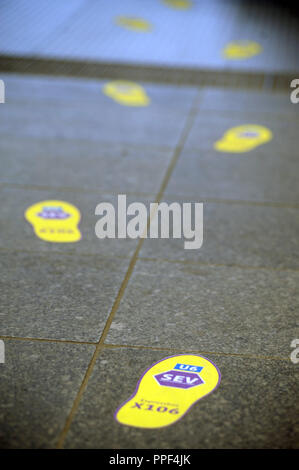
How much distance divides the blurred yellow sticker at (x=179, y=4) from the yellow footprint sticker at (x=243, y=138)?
5310 millimetres

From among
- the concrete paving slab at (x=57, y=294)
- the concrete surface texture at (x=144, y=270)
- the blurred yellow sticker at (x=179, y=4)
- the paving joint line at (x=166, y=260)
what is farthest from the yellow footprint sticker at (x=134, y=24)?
the concrete paving slab at (x=57, y=294)

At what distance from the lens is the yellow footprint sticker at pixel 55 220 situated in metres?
3.79

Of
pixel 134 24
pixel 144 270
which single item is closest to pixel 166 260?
pixel 144 270

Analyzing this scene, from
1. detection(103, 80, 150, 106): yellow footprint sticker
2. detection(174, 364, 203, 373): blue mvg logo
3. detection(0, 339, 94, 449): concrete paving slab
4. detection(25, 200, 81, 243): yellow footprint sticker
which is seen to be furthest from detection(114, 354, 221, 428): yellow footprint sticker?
detection(103, 80, 150, 106): yellow footprint sticker

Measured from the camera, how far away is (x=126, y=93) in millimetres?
6828

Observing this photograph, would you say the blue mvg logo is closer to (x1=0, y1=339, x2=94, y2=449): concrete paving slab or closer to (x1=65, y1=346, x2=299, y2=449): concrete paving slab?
(x1=65, y1=346, x2=299, y2=449): concrete paving slab

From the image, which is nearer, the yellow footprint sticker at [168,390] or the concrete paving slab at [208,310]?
the yellow footprint sticker at [168,390]

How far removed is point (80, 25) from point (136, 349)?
760cm

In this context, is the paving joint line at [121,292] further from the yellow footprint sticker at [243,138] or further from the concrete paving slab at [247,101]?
the concrete paving slab at [247,101]

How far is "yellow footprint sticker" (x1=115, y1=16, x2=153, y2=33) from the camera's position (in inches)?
357

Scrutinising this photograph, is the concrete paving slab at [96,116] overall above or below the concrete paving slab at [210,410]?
above
